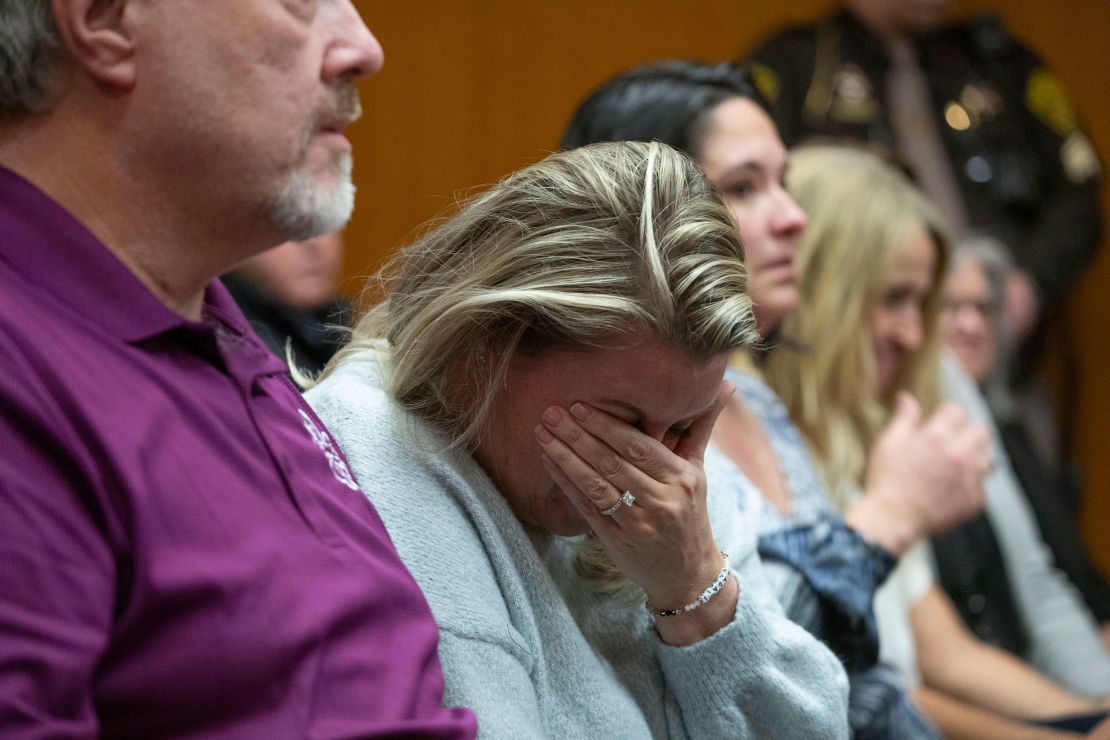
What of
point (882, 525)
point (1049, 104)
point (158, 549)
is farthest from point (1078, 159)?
point (158, 549)

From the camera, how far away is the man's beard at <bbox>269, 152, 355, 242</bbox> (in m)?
0.93

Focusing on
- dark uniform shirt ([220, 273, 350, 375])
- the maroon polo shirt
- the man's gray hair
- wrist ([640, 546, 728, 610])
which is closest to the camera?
the maroon polo shirt

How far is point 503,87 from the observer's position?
11.2ft

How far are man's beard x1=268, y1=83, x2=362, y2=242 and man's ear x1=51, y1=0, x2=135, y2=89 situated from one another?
0.41ft

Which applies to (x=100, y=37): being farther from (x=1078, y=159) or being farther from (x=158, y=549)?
(x=1078, y=159)

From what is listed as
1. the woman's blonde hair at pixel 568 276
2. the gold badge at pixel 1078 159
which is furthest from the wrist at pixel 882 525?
the gold badge at pixel 1078 159

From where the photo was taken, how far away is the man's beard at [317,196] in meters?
0.93

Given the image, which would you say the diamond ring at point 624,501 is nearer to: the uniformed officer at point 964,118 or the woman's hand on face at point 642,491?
the woman's hand on face at point 642,491

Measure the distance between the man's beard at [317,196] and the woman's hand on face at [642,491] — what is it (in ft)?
0.77

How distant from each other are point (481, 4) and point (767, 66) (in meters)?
0.75

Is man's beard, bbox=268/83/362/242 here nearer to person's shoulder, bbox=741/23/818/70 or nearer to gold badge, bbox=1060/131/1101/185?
person's shoulder, bbox=741/23/818/70

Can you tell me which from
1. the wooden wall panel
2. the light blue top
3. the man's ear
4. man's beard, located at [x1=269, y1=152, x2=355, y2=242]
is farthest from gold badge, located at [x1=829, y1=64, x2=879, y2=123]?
the man's ear

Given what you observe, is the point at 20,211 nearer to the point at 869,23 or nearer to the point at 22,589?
the point at 22,589

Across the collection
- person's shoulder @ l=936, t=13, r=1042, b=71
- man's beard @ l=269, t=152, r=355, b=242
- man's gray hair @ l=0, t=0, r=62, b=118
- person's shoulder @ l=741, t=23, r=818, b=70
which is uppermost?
man's gray hair @ l=0, t=0, r=62, b=118
